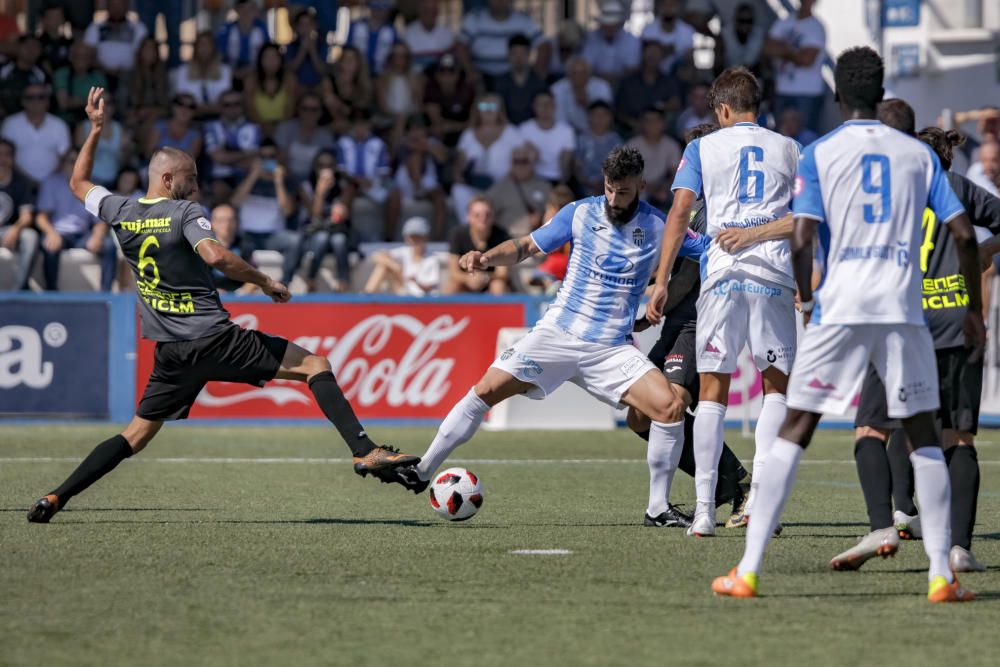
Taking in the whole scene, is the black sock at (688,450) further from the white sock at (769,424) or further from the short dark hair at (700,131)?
the short dark hair at (700,131)

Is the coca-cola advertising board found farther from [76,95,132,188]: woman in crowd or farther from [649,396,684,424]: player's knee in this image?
[649,396,684,424]: player's knee

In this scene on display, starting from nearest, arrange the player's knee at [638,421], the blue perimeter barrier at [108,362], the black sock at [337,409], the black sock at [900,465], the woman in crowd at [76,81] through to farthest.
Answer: the black sock at [900,465] → the black sock at [337,409] → the player's knee at [638,421] → the blue perimeter barrier at [108,362] → the woman in crowd at [76,81]

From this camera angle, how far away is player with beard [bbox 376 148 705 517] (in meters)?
8.77

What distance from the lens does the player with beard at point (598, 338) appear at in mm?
8766

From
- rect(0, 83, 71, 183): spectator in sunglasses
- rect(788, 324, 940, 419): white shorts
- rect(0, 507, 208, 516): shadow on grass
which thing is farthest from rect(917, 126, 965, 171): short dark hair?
rect(0, 83, 71, 183): spectator in sunglasses

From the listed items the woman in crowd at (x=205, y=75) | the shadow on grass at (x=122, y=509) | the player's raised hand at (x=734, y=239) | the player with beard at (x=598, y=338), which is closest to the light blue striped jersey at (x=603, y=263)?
the player with beard at (x=598, y=338)

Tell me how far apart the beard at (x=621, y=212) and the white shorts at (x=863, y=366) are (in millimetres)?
2541

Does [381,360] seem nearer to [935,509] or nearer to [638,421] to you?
[638,421]

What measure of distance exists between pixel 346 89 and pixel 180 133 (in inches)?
88.0

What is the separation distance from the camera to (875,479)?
7.70m

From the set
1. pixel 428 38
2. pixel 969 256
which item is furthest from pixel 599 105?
pixel 969 256

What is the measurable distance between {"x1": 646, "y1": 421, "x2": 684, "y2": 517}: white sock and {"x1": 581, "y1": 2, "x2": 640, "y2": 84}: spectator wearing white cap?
12947 millimetres

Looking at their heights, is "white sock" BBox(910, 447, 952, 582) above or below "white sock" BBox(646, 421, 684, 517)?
above

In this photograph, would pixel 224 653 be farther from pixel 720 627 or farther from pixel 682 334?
pixel 682 334
